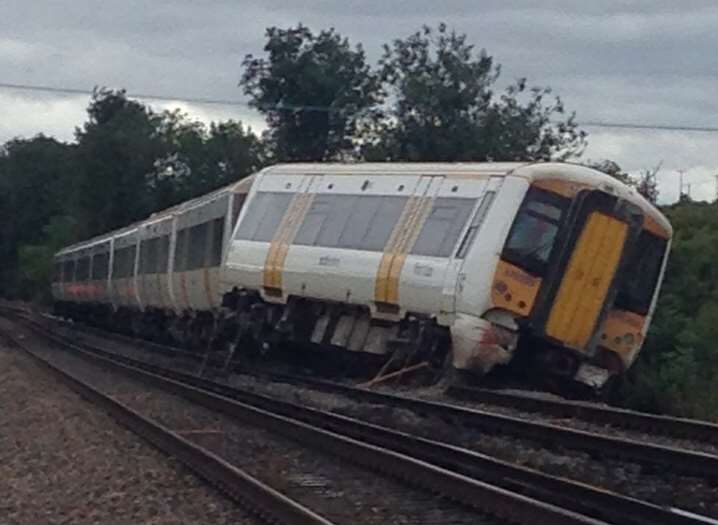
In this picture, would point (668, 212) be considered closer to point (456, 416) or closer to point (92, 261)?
point (456, 416)

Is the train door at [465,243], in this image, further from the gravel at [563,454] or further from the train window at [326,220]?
the train window at [326,220]

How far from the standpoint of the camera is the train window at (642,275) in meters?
20.2

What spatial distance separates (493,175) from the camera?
64.7 feet

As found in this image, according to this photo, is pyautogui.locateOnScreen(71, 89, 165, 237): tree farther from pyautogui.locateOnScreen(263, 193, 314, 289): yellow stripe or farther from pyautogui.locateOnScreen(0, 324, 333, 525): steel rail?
pyautogui.locateOnScreen(0, 324, 333, 525): steel rail

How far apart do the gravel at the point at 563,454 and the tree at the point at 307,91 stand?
35608 mm

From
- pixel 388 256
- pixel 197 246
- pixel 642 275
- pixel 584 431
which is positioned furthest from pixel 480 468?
pixel 197 246

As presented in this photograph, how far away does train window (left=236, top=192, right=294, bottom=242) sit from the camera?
25.1 meters

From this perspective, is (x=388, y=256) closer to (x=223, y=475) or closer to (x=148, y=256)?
(x=223, y=475)

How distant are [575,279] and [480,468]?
7.56 meters

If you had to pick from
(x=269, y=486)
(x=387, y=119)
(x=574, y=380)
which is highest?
(x=387, y=119)

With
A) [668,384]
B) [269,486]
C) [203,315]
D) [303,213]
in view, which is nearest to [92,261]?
[203,315]

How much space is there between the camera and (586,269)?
771 inches

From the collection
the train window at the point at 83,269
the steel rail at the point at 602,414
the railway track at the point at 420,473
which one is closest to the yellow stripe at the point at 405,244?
the steel rail at the point at 602,414

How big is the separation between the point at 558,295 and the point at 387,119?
1169 inches
